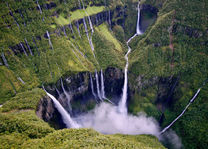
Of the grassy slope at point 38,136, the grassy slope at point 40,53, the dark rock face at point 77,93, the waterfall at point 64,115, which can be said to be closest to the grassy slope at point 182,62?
the dark rock face at point 77,93

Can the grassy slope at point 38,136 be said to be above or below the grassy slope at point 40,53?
below

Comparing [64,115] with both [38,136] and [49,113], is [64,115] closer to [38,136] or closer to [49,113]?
[49,113]

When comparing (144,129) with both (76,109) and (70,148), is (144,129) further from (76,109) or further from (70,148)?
(70,148)

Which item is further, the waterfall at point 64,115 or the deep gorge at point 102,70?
the deep gorge at point 102,70

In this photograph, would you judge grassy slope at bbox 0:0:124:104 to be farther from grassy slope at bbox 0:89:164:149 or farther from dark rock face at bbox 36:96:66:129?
grassy slope at bbox 0:89:164:149

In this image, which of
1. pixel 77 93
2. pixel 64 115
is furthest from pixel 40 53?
pixel 64 115

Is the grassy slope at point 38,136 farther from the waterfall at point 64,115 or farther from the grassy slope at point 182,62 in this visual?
the grassy slope at point 182,62
